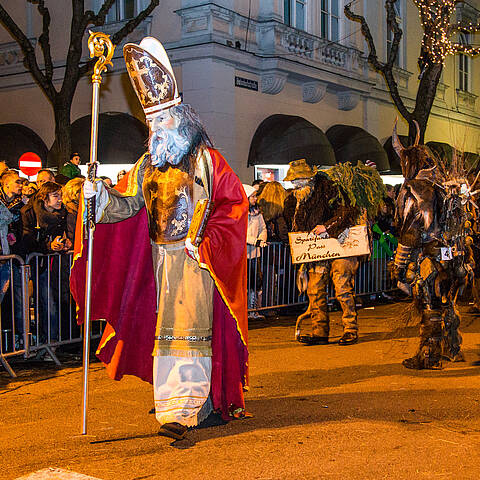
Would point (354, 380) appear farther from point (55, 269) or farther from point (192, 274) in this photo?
point (55, 269)

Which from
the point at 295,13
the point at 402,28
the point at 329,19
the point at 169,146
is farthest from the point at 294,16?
the point at 169,146

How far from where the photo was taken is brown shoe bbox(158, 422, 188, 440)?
4844 mm

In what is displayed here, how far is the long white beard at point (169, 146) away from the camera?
507cm

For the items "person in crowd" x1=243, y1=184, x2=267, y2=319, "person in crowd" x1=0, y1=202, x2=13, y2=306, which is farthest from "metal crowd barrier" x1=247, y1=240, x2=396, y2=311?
"person in crowd" x1=0, y1=202, x2=13, y2=306

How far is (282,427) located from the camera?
5.25 metres

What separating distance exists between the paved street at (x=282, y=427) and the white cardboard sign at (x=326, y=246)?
123cm

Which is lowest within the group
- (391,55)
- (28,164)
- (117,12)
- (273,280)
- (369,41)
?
(273,280)

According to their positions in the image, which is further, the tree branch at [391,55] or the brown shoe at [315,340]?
the tree branch at [391,55]

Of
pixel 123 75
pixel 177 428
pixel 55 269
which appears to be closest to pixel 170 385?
pixel 177 428

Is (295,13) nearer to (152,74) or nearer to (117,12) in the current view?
(117,12)

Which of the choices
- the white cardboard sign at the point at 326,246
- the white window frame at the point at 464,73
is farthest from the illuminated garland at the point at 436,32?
the white window frame at the point at 464,73

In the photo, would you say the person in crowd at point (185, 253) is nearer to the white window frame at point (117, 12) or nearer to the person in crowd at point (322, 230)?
the person in crowd at point (322, 230)

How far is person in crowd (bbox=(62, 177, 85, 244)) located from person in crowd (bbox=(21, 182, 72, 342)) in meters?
0.17

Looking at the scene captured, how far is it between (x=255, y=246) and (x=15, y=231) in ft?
11.6
